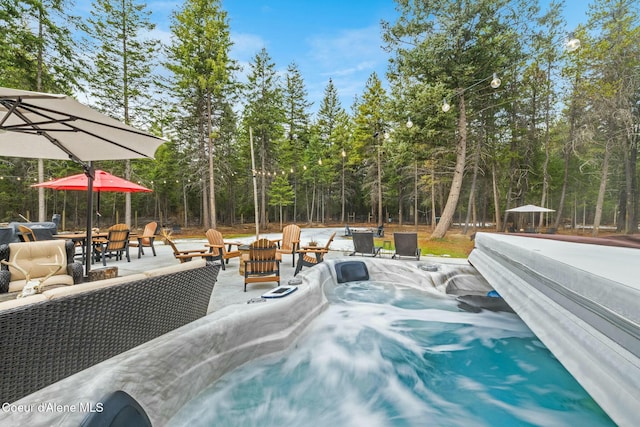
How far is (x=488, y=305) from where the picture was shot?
4238mm

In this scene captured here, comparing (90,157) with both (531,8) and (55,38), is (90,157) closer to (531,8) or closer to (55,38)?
(55,38)

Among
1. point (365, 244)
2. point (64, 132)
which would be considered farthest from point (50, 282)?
point (365, 244)

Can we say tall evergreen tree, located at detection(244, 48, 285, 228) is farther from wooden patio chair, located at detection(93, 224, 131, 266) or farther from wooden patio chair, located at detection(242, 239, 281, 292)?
wooden patio chair, located at detection(242, 239, 281, 292)

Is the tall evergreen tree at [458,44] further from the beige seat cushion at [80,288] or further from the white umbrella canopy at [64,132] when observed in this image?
the beige seat cushion at [80,288]

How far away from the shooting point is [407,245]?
658cm

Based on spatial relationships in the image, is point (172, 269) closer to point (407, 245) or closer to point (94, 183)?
point (94, 183)

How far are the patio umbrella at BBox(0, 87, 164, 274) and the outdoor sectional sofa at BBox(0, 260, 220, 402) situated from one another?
4.83 feet

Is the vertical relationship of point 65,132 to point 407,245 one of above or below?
above

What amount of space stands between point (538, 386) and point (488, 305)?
70.1 inches

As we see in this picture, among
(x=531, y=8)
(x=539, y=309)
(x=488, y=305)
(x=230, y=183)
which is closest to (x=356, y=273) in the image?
(x=488, y=305)

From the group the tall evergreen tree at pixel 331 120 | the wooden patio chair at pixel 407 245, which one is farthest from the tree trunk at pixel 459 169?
the tall evergreen tree at pixel 331 120

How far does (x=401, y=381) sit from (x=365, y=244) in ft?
15.0

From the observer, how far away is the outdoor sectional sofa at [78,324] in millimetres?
1375

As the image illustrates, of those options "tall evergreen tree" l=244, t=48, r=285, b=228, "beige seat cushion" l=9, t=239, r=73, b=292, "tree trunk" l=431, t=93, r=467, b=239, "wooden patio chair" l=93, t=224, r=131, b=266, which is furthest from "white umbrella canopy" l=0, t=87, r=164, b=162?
"tall evergreen tree" l=244, t=48, r=285, b=228
